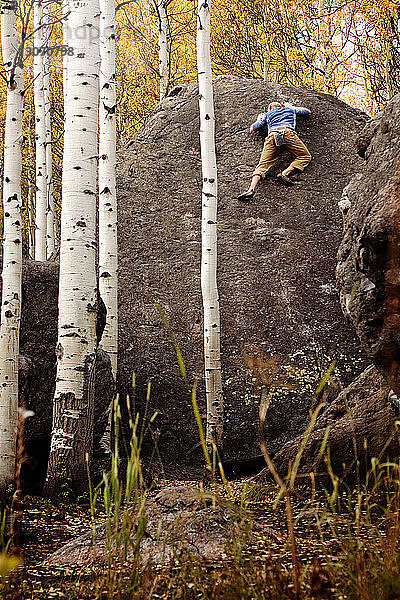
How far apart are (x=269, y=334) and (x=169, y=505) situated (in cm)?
469

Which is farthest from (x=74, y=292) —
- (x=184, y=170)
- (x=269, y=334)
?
(x=184, y=170)

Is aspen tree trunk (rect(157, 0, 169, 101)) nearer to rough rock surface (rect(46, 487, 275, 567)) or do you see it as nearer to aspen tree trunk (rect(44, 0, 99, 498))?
aspen tree trunk (rect(44, 0, 99, 498))

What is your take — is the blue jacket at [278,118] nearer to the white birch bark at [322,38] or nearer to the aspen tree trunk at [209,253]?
the aspen tree trunk at [209,253]

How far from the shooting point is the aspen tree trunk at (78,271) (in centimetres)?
476

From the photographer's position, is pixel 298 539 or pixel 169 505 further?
pixel 169 505

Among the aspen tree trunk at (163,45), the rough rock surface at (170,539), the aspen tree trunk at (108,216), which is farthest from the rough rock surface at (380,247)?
the aspen tree trunk at (163,45)

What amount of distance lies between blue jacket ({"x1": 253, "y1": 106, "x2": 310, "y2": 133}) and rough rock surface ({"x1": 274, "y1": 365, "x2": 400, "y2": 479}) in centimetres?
586

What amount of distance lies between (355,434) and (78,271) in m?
2.53

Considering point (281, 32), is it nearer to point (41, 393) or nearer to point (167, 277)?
point (167, 277)

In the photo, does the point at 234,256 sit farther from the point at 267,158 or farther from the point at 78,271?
the point at 78,271

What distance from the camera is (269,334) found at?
7926 millimetres

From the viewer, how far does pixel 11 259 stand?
4.95 metres

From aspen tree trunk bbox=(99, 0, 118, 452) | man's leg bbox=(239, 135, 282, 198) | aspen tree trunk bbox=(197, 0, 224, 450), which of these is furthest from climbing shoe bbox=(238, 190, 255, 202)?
aspen tree trunk bbox=(99, 0, 118, 452)

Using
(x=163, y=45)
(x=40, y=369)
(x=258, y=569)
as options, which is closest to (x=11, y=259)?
(x=40, y=369)
